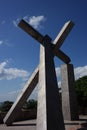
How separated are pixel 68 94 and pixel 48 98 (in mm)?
6325

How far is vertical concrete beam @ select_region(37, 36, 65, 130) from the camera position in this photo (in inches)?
435

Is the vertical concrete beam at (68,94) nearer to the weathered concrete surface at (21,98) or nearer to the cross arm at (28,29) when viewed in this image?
the weathered concrete surface at (21,98)

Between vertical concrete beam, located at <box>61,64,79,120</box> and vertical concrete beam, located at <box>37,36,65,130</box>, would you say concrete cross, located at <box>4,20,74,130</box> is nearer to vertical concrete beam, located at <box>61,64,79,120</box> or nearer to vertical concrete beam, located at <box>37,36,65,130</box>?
vertical concrete beam, located at <box>37,36,65,130</box>

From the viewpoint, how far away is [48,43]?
14.3m

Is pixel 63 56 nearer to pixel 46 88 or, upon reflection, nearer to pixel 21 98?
pixel 21 98

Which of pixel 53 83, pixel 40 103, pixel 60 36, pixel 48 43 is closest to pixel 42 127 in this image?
pixel 40 103

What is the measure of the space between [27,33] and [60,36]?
2.56 meters

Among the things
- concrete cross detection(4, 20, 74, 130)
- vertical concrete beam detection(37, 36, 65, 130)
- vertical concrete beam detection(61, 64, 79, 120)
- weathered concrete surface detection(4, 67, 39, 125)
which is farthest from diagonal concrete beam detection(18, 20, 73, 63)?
weathered concrete surface detection(4, 67, 39, 125)

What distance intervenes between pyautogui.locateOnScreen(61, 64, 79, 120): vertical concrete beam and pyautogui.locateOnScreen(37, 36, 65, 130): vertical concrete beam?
16.0 ft

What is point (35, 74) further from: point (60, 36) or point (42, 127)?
point (42, 127)

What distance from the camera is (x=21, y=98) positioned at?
52.6 ft

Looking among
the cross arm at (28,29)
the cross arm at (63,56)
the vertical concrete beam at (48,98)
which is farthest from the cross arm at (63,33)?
the vertical concrete beam at (48,98)

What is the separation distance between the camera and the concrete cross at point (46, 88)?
36.7ft

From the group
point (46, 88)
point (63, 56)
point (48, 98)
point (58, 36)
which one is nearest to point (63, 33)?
point (58, 36)
